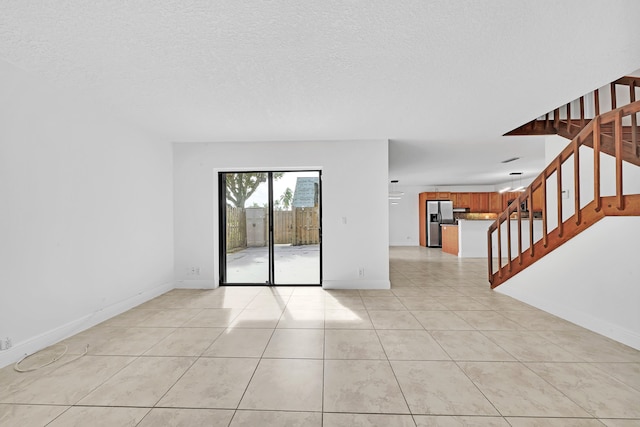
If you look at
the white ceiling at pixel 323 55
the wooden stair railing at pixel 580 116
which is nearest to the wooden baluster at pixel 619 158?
the white ceiling at pixel 323 55

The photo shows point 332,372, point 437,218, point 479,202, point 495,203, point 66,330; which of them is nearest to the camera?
point 332,372

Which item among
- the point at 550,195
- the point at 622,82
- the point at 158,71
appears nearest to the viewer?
the point at 158,71

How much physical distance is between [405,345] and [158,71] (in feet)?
10.8

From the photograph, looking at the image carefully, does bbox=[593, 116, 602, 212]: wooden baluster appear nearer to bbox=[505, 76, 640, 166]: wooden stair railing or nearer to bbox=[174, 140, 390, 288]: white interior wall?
bbox=[505, 76, 640, 166]: wooden stair railing

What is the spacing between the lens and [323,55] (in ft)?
7.10

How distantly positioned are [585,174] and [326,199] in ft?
11.5

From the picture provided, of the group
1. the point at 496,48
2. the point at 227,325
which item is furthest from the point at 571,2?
the point at 227,325

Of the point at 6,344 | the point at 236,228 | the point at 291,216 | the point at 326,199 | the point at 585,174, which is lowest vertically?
the point at 6,344

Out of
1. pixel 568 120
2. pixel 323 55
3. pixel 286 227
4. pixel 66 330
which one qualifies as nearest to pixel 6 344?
pixel 66 330

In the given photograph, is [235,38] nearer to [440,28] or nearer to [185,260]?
[440,28]

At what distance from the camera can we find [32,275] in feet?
7.86

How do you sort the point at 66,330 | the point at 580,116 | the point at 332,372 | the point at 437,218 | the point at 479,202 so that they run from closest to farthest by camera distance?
1. the point at 332,372
2. the point at 66,330
3. the point at 580,116
4. the point at 437,218
5. the point at 479,202

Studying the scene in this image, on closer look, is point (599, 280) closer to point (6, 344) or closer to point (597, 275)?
point (597, 275)

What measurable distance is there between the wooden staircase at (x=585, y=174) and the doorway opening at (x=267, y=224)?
3078mm
